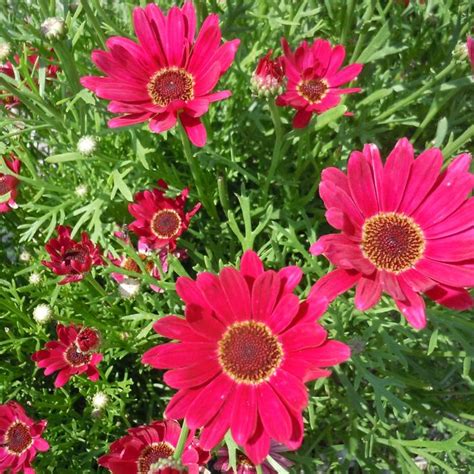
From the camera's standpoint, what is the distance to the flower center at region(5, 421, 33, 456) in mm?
1652

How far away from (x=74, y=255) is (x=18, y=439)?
64 cm

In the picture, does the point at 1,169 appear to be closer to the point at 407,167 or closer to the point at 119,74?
the point at 119,74

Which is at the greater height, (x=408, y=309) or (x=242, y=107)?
(x=242, y=107)

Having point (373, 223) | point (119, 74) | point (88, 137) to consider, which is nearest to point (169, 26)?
point (119, 74)

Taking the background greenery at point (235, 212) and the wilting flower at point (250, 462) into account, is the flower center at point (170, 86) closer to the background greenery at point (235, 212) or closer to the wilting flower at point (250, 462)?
the background greenery at point (235, 212)

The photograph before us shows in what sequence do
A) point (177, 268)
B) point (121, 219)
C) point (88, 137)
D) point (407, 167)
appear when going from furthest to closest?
point (121, 219), point (88, 137), point (177, 268), point (407, 167)

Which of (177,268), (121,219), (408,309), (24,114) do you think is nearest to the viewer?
(408,309)

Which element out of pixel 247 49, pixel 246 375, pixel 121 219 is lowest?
pixel 246 375

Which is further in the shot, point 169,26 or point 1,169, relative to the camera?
point 1,169

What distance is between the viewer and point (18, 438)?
65.5 inches

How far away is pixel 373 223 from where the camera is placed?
4.11 ft

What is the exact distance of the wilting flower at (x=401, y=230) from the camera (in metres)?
1.02

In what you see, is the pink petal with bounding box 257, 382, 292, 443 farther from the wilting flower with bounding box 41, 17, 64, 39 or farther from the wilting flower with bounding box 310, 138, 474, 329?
the wilting flower with bounding box 41, 17, 64, 39

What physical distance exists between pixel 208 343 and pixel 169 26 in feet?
2.82
